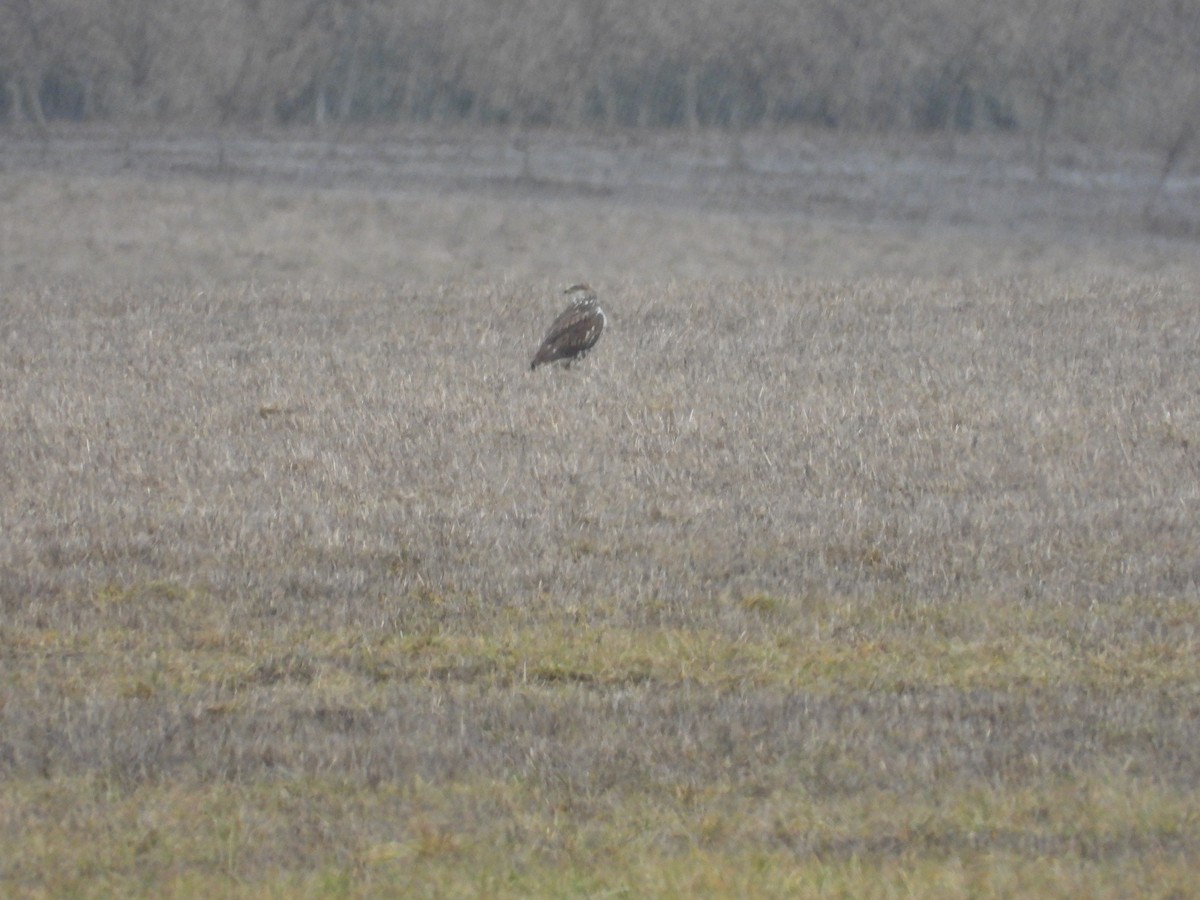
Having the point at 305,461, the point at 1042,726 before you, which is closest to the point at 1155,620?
the point at 1042,726

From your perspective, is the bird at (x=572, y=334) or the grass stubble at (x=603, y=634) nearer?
the grass stubble at (x=603, y=634)

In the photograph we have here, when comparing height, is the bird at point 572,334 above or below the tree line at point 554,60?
below

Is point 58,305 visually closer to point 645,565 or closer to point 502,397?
point 502,397

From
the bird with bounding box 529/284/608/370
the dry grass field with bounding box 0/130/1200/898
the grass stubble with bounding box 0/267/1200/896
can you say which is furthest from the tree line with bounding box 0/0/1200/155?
the grass stubble with bounding box 0/267/1200/896

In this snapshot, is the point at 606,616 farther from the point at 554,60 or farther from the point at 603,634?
the point at 554,60

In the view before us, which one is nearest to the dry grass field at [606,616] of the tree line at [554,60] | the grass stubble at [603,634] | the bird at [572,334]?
the grass stubble at [603,634]

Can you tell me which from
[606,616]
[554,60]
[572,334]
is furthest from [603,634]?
[554,60]

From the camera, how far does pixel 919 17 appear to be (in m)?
48.7

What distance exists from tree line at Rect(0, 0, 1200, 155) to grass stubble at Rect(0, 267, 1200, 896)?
35361mm

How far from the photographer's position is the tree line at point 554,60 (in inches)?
1891

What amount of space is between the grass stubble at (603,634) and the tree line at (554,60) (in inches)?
1392

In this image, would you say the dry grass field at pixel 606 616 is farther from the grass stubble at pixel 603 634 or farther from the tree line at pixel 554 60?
the tree line at pixel 554 60

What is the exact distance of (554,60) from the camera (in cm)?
5047

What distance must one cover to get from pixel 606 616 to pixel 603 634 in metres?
0.32
